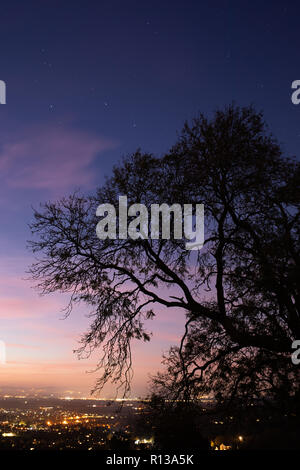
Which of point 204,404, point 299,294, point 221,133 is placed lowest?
point 204,404

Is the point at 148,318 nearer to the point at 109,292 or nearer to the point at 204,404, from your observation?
the point at 109,292

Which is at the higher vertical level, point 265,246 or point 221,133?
point 221,133

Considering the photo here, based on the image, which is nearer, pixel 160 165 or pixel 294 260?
pixel 294 260

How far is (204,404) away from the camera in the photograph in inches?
378

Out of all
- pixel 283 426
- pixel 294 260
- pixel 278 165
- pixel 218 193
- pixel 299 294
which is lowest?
pixel 283 426

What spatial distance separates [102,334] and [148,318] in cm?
124

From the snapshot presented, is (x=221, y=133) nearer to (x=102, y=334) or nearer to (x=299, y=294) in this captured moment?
(x=299, y=294)

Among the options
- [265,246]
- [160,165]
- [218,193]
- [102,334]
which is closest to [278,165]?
[218,193]

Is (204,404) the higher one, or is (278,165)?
(278,165)
